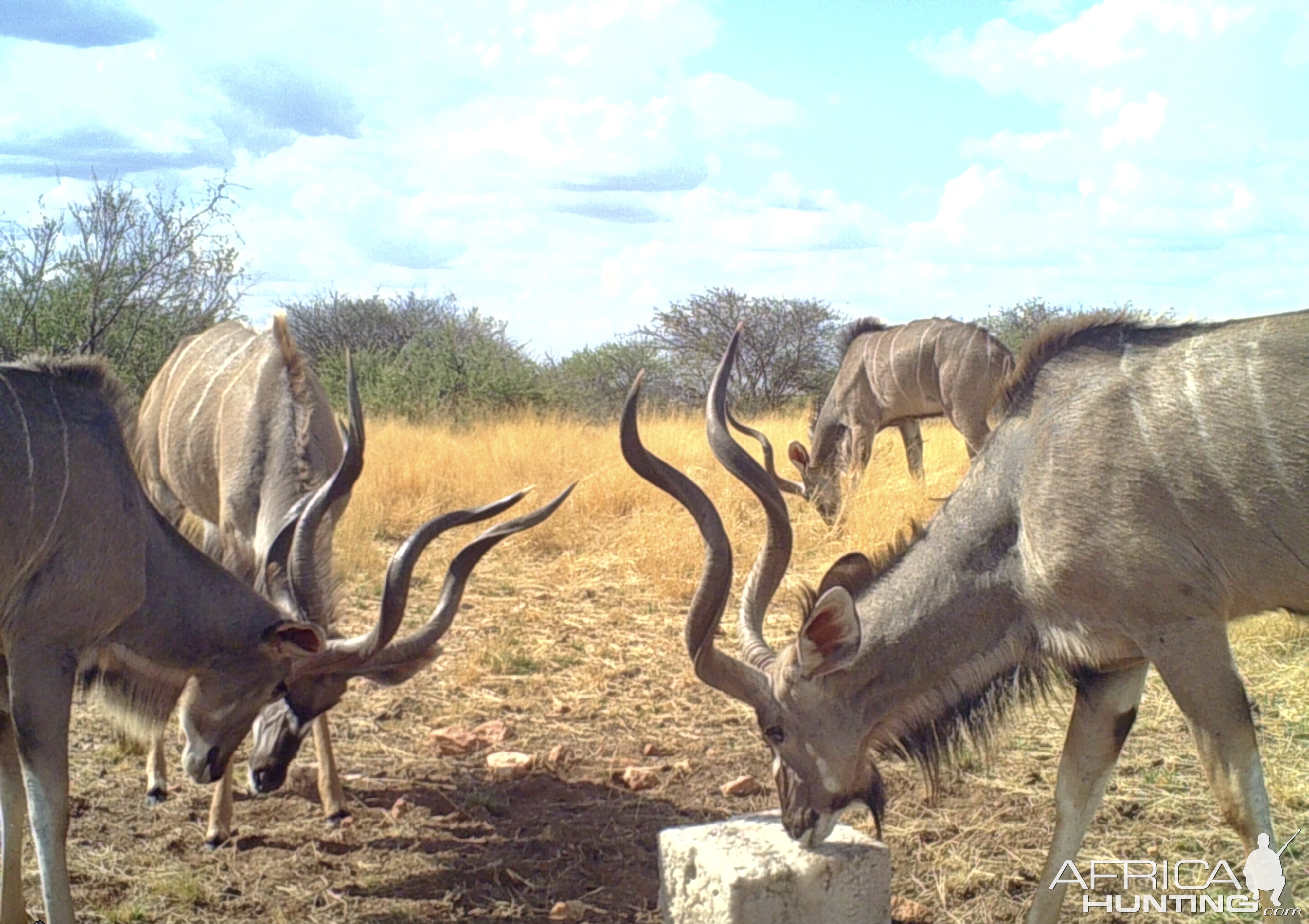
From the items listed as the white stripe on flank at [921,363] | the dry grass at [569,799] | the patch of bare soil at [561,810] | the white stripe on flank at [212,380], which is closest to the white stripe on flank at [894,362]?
the white stripe on flank at [921,363]

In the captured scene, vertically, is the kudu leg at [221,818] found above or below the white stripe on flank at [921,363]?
below

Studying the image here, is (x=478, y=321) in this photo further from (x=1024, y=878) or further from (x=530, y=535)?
(x=1024, y=878)

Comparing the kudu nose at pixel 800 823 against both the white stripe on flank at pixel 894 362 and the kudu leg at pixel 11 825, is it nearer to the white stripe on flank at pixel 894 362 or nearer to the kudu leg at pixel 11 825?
the kudu leg at pixel 11 825

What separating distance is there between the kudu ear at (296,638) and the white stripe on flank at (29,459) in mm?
718

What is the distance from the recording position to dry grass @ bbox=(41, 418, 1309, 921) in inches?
148

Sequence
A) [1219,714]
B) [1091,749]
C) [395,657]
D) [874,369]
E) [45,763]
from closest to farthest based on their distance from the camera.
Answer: [1219,714]
[45,763]
[1091,749]
[395,657]
[874,369]

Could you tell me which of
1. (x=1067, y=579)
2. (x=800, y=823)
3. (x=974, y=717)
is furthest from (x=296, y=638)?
(x=1067, y=579)

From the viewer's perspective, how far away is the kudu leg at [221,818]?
4086 mm

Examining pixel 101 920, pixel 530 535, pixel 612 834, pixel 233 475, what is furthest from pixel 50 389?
pixel 530 535

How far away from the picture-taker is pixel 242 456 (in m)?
4.93

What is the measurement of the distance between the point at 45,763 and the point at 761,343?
59.9 ft

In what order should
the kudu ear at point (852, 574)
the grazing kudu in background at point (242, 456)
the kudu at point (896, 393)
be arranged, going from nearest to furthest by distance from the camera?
the kudu ear at point (852, 574)
the grazing kudu in background at point (242, 456)
the kudu at point (896, 393)

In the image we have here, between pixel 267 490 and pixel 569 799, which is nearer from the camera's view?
pixel 569 799

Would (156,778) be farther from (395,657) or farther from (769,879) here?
(769,879)
